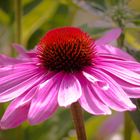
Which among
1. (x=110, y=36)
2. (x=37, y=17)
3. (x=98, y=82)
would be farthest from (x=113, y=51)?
(x=37, y=17)

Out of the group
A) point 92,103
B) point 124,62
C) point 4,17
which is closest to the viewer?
point 92,103

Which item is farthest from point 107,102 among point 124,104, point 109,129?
point 109,129

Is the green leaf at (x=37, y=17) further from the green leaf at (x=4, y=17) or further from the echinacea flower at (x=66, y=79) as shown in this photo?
the echinacea flower at (x=66, y=79)

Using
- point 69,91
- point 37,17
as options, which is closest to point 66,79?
point 69,91

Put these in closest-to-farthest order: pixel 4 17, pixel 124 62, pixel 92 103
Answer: pixel 92 103 < pixel 124 62 < pixel 4 17

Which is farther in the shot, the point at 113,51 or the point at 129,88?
the point at 113,51

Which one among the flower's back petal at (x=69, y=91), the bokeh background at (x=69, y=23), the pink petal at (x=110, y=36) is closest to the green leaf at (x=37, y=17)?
the bokeh background at (x=69, y=23)

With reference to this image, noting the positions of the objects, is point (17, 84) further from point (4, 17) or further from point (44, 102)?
point (4, 17)
